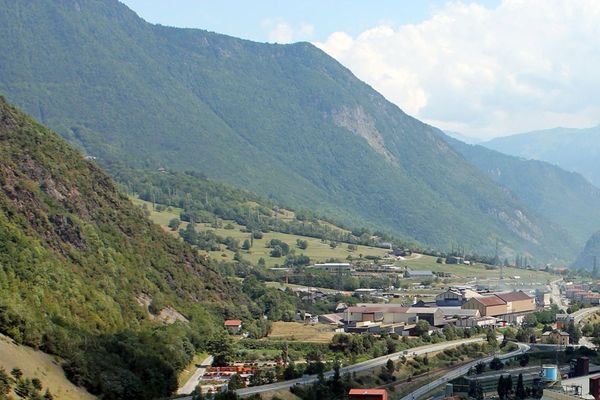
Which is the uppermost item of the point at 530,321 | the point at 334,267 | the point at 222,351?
the point at 334,267

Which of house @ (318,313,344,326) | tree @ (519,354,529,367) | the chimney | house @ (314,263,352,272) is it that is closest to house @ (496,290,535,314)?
house @ (318,313,344,326)

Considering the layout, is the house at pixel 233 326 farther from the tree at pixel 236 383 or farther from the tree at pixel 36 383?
the tree at pixel 36 383

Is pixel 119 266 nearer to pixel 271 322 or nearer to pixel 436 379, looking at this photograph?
pixel 271 322

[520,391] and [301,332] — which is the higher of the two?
[301,332]

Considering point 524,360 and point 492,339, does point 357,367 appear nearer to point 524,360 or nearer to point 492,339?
point 524,360

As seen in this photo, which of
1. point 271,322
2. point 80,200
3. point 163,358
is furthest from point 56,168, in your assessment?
point 163,358

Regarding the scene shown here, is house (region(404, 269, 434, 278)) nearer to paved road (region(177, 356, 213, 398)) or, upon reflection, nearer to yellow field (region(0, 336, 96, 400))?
paved road (region(177, 356, 213, 398))

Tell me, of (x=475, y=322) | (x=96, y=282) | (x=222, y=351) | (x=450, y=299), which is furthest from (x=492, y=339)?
(x=96, y=282)
